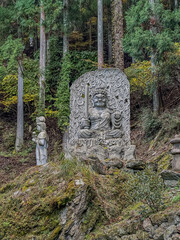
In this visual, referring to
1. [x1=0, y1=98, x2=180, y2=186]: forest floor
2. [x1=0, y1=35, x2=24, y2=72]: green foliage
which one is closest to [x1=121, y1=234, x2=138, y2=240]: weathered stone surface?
[x1=0, y1=98, x2=180, y2=186]: forest floor

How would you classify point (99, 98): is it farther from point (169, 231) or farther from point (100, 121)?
point (169, 231)

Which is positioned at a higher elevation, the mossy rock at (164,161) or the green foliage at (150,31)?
the green foliage at (150,31)

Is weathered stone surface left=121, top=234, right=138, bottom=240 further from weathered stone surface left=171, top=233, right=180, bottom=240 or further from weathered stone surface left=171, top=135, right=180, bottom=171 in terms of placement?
weathered stone surface left=171, top=135, right=180, bottom=171

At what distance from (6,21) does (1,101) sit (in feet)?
14.6

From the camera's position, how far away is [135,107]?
16688 mm

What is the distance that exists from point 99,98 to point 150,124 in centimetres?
435

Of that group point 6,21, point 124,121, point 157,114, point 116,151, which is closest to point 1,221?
point 116,151

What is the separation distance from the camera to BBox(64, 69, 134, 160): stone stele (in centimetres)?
862

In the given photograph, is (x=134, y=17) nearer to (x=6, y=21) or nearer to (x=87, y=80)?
(x=87, y=80)

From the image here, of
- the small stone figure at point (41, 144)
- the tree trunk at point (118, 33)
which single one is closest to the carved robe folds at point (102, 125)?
the small stone figure at point (41, 144)

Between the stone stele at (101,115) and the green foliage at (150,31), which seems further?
the green foliage at (150,31)

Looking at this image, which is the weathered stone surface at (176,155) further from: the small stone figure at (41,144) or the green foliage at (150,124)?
the green foliage at (150,124)

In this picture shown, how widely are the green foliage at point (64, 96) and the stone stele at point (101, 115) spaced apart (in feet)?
20.1

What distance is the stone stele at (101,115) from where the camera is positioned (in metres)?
8.62
